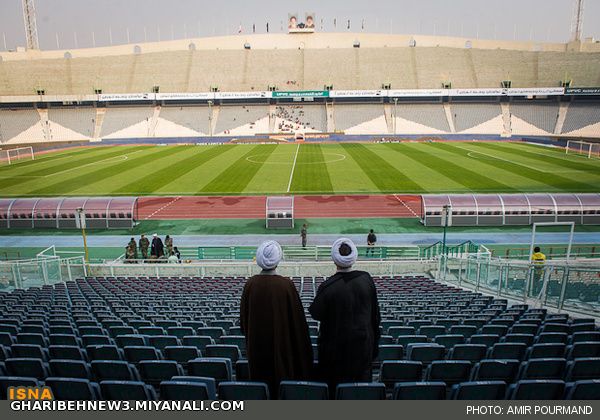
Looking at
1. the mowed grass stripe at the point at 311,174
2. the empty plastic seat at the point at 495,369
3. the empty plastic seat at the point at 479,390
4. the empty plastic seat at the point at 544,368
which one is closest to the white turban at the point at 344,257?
the empty plastic seat at the point at 479,390

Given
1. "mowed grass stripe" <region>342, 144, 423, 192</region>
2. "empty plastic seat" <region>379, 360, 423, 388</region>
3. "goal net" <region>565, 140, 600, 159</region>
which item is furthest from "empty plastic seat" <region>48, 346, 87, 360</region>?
"goal net" <region>565, 140, 600, 159</region>

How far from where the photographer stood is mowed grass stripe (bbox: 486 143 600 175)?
136ft

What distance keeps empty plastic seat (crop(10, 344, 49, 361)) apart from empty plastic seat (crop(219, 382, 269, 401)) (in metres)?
2.96

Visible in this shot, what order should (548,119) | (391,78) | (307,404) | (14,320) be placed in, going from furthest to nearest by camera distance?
(391,78)
(548,119)
(14,320)
(307,404)

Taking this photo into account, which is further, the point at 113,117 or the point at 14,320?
the point at 113,117

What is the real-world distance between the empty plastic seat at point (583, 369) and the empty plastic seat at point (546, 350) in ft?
2.00

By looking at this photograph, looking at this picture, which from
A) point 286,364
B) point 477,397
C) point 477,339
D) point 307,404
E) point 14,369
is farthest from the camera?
point 477,339

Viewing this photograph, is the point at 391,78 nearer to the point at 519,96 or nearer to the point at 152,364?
the point at 519,96

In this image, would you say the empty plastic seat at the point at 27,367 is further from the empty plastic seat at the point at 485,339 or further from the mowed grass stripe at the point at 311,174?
the mowed grass stripe at the point at 311,174

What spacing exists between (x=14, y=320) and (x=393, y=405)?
702cm

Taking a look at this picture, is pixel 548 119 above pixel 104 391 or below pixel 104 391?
above

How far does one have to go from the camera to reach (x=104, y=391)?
11.7 ft

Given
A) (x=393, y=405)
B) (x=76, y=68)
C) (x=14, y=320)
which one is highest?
(x=76, y=68)

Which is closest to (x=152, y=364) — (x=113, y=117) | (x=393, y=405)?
(x=393, y=405)
